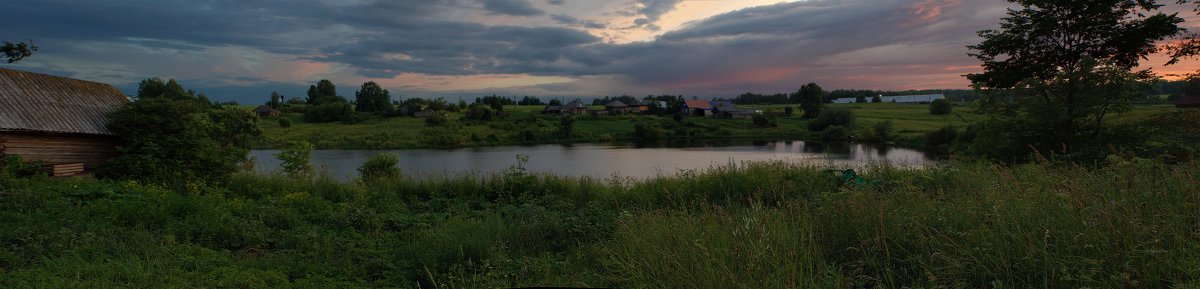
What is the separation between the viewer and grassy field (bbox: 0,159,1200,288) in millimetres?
3105

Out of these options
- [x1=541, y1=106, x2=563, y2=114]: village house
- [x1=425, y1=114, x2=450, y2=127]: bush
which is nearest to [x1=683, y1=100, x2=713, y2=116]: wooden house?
[x1=541, y1=106, x2=563, y2=114]: village house

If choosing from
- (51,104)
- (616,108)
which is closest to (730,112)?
(616,108)

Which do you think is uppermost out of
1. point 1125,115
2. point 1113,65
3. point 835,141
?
point 1113,65

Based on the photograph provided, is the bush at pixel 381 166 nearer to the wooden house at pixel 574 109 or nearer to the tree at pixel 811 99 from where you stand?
the tree at pixel 811 99

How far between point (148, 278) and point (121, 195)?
6539mm

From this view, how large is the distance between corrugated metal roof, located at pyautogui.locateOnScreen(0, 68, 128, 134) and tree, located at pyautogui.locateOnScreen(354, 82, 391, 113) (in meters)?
77.4

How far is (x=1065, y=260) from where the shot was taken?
298 centimetres

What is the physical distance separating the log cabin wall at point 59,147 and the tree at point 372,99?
257 ft

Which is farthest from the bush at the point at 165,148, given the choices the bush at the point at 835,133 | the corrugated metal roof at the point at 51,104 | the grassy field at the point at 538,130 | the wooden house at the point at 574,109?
the wooden house at the point at 574,109

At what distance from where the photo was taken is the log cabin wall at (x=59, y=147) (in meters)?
12.6

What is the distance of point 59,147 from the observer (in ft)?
44.4

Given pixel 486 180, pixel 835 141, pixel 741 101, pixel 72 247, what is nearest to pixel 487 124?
pixel 835 141

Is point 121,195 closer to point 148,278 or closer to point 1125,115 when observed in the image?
point 148,278

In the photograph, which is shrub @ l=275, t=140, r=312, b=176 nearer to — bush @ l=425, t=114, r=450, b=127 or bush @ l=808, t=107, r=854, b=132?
bush @ l=425, t=114, r=450, b=127
